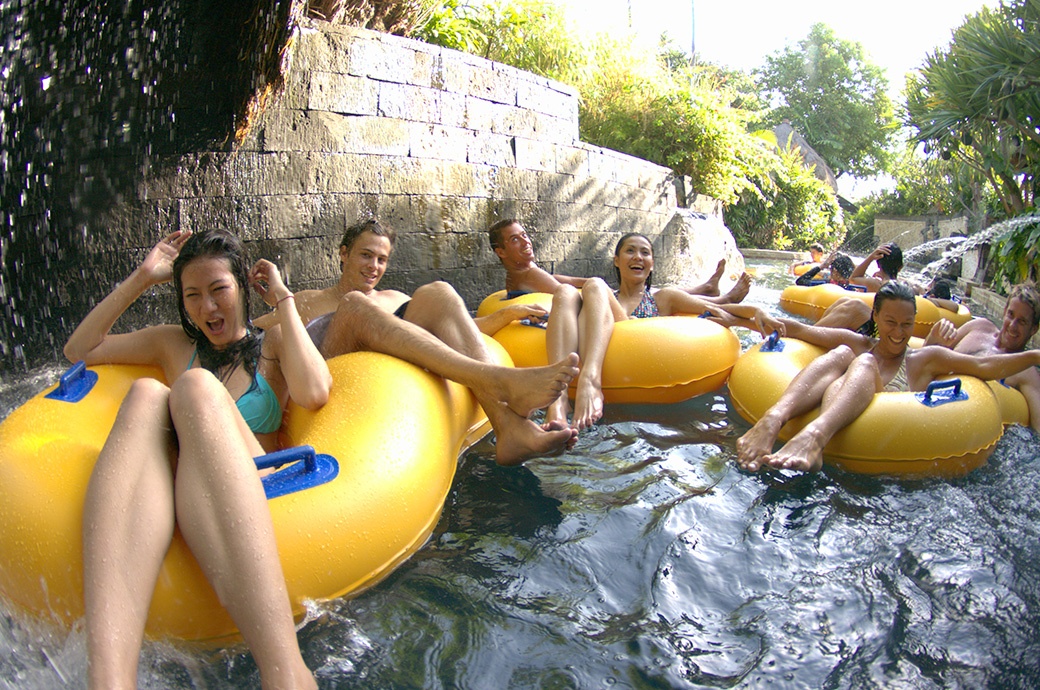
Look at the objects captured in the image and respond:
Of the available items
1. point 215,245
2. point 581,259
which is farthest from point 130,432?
point 581,259

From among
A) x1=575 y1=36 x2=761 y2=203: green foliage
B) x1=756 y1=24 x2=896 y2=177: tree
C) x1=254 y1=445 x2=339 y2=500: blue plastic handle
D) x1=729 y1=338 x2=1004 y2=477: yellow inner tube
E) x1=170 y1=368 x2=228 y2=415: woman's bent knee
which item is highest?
x1=756 y1=24 x2=896 y2=177: tree

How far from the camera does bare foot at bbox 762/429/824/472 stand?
2.91 m

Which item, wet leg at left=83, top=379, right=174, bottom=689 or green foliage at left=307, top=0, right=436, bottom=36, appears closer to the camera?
wet leg at left=83, top=379, right=174, bottom=689

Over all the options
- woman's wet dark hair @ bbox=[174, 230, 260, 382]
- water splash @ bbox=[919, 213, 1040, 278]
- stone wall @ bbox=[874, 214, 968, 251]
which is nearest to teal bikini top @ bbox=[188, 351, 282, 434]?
woman's wet dark hair @ bbox=[174, 230, 260, 382]

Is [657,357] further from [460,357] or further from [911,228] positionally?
[911,228]

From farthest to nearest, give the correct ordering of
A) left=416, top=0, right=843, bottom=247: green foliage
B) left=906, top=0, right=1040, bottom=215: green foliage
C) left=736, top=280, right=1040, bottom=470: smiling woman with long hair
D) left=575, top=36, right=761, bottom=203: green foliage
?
left=575, top=36, right=761, bottom=203: green foliage → left=416, top=0, right=843, bottom=247: green foliage → left=906, top=0, right=1040, bottom=215: green foliage → left=736, top=280, right=1040, bottom=470: smiling woman with long hair

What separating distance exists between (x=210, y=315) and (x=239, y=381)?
245 mm

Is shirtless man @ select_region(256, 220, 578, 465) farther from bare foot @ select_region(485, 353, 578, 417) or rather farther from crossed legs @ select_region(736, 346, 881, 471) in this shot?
crossed legs @ select_region(736, 346, 881, 471)

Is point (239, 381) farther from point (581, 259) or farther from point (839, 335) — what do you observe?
point (581, 259)

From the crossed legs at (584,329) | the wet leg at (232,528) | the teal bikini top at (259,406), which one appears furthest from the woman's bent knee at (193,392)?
the crossed legs at (584,329)

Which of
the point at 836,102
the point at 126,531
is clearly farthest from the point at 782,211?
the point at 836,102

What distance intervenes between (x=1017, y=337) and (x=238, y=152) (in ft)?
14.7

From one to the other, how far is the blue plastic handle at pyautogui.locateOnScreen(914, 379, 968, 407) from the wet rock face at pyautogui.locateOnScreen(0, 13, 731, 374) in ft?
11.3

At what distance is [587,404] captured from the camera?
3.44 metres
